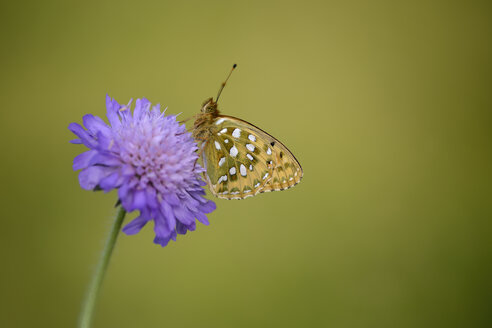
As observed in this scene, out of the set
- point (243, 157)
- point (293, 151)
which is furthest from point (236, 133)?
point (293, 151)

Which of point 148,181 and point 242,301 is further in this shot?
point 242,301

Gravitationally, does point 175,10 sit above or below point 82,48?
above

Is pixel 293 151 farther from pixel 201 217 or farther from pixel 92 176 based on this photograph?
pixel 92 176

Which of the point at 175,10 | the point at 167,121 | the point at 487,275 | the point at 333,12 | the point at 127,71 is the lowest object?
the point at 167,121

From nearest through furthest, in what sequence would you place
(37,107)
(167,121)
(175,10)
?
1. (167,121)
2. (37,107)
3. (175,10)

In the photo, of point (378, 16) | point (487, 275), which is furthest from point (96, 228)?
point (378, 16)

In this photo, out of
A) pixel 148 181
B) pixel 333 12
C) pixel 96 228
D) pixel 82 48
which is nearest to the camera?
pixel 148 181

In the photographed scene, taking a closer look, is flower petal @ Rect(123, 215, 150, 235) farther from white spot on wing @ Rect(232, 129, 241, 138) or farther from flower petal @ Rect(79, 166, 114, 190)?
white spot on wing @ Rect(232, 129, 241, 138)

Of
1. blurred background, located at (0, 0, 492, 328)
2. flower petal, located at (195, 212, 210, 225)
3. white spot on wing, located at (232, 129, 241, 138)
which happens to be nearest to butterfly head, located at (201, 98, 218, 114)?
white spot on wing, located at (232, 129, 241, 138)

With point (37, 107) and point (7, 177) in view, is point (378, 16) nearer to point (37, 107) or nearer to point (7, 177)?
point (37, 107)
